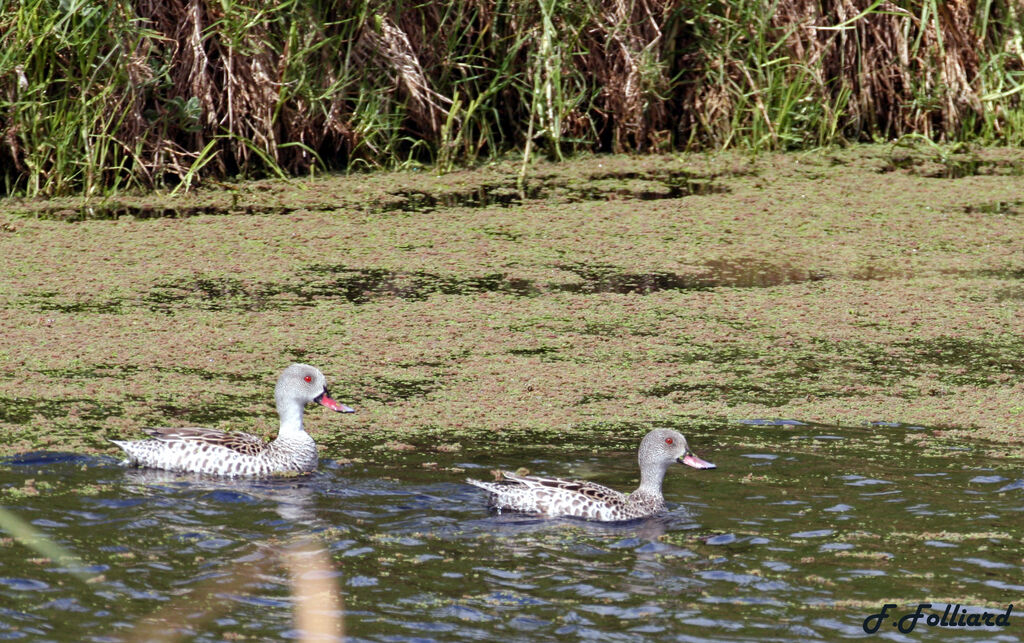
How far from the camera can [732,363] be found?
23.1 feet

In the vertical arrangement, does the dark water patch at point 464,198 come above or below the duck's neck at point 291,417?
above

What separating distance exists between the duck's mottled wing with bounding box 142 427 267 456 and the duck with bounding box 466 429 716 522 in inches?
34.5

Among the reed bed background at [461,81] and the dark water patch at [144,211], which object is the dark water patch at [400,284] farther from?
the reed bed background at [461,81]

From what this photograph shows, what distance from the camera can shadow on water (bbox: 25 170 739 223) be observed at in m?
9.41

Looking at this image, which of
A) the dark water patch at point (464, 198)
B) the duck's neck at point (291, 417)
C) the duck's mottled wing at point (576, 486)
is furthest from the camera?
the dark water patch at point (464, 198)

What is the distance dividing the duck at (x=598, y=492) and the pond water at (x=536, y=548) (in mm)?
53

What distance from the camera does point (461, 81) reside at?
33.3 feet

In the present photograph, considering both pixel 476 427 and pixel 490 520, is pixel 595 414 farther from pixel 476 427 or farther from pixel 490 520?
pixel 490 520

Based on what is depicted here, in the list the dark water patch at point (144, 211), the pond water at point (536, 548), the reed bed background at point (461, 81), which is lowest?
the pond water at point (536, 548)

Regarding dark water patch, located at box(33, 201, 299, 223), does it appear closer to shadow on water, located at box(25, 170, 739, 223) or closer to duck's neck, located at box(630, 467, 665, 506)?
shadow on water, located at box(25, 170, 739, 223)

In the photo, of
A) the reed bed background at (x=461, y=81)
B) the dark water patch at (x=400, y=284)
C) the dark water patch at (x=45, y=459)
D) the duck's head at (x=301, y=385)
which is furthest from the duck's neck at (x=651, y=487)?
the reed bed background at (x=461, y=81)

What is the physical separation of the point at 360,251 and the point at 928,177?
406 cm

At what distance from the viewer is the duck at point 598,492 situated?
536 cm

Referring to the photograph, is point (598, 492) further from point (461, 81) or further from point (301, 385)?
point (461, 81)
